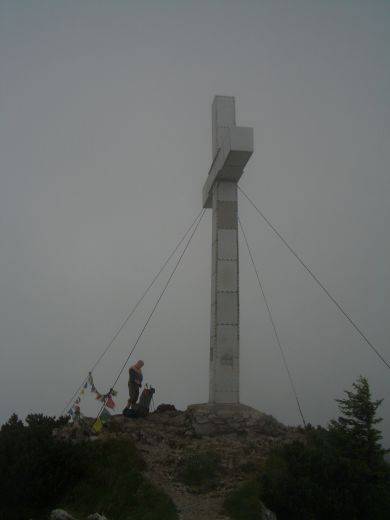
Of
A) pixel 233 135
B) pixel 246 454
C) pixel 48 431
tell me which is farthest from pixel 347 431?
pixel 233 135

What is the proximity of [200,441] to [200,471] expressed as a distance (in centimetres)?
177

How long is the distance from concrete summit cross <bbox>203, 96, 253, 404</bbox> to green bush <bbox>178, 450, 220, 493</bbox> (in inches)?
104

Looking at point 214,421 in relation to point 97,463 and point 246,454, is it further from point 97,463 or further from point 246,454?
point 97,463

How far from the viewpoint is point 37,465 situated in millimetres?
10180

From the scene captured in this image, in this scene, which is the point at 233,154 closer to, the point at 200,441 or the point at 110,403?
the point at 110,403

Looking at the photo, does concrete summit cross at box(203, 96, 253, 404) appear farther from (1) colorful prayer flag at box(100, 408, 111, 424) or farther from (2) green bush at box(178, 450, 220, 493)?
(1) colorful prayer flag at box(100, 408, 111, 424)

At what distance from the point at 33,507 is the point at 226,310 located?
24.2 feet

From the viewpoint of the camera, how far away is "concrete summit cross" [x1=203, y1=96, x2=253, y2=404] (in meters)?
14.2

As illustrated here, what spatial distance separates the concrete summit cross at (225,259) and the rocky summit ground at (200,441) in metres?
0.81

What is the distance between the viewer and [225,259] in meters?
15.1

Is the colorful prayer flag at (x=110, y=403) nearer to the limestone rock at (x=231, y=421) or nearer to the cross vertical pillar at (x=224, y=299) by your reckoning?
the limestone rock at (x=231, y=421)

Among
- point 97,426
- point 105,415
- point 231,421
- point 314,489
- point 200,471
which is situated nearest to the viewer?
point 314,489

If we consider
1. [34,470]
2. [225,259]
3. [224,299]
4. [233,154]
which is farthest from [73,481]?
[233,154]

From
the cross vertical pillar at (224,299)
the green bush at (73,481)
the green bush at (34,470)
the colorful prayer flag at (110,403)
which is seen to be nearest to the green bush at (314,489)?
the green bush at (73,481)
